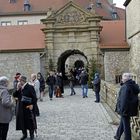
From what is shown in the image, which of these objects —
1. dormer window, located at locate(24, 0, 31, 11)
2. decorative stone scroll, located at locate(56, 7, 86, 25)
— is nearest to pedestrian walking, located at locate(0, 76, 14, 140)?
decorative stone scroll, located at locate(56, 7, 86, 25)

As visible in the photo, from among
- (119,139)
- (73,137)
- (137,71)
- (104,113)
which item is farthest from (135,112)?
(137,71)

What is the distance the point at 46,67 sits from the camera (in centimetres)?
3509

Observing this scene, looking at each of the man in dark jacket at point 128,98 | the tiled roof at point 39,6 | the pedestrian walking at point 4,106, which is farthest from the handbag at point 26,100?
the tiled roof at point 39,6

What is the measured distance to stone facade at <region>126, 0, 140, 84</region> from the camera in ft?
93.2

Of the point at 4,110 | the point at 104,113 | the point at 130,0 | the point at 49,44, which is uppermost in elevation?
the point at 130,0

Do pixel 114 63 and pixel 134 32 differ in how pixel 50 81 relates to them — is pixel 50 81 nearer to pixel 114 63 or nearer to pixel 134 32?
pixel 134 32

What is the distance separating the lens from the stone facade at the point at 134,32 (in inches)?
1119

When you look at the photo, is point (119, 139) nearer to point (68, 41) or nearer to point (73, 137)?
point (73, 137)

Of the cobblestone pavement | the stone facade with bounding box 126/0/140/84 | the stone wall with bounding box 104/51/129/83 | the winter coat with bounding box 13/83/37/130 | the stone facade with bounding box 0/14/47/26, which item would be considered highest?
the stone facade with bounding box 0/14/47/26

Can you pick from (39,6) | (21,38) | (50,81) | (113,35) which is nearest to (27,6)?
(39,6)

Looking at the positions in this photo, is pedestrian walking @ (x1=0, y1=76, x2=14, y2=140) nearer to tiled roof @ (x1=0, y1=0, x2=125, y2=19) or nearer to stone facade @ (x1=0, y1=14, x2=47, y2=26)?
stone facade @ (x1=0, y1=14, x2=47, y2=26)

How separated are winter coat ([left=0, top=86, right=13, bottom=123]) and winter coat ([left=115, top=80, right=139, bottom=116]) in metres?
2.44

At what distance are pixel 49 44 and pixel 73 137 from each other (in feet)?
82.0

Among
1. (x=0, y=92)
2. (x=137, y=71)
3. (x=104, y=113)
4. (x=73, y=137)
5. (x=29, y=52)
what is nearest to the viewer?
(x=0, y=92)
